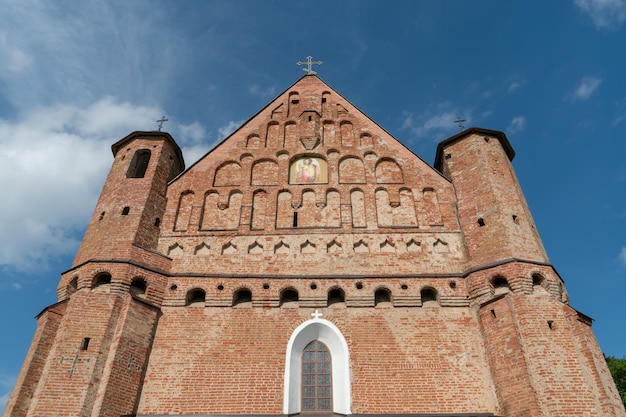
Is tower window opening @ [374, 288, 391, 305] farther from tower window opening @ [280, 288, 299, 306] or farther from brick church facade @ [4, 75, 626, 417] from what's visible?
tower window opening @ [280, 288, 299, 306]

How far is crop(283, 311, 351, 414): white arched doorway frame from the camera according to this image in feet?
40.1

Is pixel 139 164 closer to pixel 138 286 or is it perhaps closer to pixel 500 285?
pixel 138 286

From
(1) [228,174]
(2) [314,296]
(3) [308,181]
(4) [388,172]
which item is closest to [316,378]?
(2) [314,296]

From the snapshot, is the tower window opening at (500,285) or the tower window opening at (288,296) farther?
Result: the tower window opening at (288,296)

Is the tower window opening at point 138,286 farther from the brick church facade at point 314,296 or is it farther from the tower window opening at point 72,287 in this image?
the tower window opening at point 72,287

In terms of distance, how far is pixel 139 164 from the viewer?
18188 millimetres

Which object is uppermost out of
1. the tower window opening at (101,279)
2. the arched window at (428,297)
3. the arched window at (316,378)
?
the tower window opening at (101,279)

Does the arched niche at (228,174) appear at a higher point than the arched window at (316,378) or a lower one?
higher

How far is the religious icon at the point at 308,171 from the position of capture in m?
17.4

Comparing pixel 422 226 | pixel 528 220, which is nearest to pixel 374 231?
pixel 422 226

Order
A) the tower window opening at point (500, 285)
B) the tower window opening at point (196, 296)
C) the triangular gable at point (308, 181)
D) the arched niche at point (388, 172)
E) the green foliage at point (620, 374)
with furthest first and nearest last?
the green foliage at point (620, 374)
the arched niche at point (388, 172)
the triangular gable at point (308, 181)
the tower window opening at point (196, 296)
the tower window opening at point (500, 285)

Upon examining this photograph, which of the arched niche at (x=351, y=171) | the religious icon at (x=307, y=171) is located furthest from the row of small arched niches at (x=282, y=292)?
the religious icon at (x=307, y=171)

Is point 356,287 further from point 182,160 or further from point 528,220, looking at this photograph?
point 182,160

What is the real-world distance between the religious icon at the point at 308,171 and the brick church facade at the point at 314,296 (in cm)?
6
